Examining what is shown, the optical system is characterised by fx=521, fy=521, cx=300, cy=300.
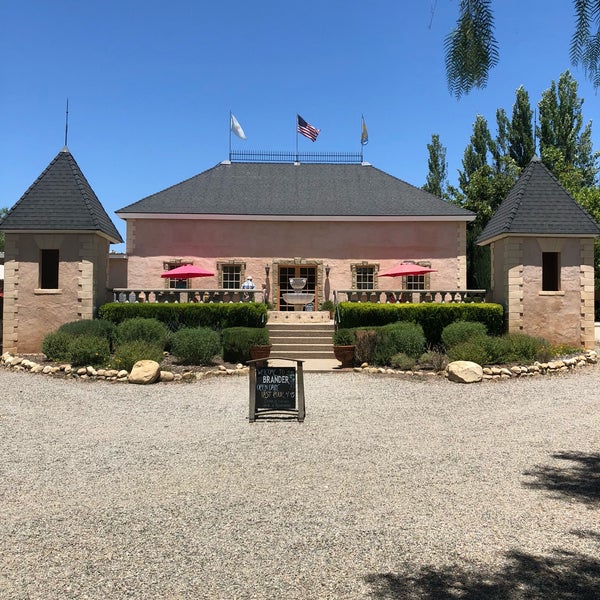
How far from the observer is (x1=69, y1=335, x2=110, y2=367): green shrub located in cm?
1259

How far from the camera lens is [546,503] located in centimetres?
500

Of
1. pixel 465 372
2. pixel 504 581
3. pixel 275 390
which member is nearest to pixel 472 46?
pixel 504 581

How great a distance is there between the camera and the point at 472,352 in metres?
12.9

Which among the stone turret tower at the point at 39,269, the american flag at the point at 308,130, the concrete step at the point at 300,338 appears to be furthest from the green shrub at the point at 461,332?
the american flag at the point at 308,130

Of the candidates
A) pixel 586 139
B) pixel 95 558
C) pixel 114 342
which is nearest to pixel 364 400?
pixel 95 558

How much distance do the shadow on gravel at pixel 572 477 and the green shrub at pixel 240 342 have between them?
859 centimetres

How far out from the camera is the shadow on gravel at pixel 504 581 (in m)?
3.39

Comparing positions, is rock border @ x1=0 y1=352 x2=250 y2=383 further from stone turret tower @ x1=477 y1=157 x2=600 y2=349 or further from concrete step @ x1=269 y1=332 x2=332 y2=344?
stone turret tower @ x1=477 y1=157 x2=600 y2=349

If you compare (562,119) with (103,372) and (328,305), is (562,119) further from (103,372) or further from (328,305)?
(103,372)

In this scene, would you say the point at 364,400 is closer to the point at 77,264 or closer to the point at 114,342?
the point at 114,342

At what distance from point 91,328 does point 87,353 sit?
5.57ft

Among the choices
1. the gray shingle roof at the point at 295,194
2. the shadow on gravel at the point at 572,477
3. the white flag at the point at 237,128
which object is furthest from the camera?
the white flag at the point at 237,128

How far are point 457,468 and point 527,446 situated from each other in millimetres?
1546

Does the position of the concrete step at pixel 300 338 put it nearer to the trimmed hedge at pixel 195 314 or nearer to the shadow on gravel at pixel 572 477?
the trimmed hedge at pixel 195 314
